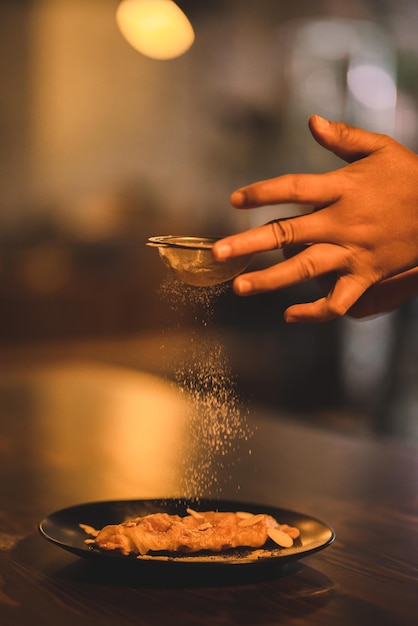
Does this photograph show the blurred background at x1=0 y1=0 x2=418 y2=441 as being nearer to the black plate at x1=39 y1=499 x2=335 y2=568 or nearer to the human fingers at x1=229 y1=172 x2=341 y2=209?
the black plate at x1=39 y1=499 x2=335 y2=568

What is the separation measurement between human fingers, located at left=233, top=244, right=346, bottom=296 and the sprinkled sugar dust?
0.94 ft

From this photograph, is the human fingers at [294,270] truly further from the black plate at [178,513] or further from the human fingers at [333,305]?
the black plate at [178,513]

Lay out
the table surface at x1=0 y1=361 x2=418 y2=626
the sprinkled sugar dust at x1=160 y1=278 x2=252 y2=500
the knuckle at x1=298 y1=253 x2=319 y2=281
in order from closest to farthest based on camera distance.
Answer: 1. the table surface at x1=0 y1=361 x2=418 y2=626
2. the knuckle at x1=298 y1=253 x2=319 y2=281
3. the sprinkled sugar dust at x1=160 y1=278 x2=252 y2=500

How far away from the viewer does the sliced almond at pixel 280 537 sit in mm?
1137

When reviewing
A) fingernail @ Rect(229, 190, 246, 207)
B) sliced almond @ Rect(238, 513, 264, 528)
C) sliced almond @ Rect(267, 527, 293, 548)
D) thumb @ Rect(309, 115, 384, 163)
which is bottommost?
sliced almond @ Rect(267, 527, 293, 548)

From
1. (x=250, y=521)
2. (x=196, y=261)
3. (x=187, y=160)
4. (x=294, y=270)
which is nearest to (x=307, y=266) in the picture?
(x=294, y=270)

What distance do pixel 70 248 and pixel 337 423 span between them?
2570 millimetres

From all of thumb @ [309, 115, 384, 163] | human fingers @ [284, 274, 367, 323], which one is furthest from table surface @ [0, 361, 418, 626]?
thumb @ [309, 115, 384, 163]

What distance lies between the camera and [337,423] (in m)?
4.90

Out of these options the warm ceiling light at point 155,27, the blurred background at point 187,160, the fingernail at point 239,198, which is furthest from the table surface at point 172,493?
the warm ceiling light at point 155,27

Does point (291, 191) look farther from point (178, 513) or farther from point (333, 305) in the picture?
point (178, 513)

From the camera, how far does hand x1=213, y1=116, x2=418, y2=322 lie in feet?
3.46

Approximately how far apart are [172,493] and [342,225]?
598 mm

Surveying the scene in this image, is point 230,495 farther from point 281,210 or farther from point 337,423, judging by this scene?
point 281,210
